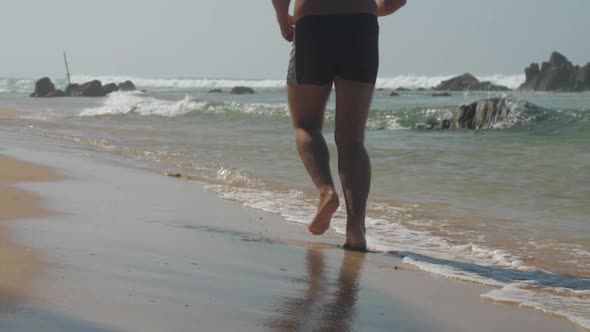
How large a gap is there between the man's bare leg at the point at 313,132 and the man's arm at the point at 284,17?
0.30m

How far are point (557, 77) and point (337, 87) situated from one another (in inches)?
1969

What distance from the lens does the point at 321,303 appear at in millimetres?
2422

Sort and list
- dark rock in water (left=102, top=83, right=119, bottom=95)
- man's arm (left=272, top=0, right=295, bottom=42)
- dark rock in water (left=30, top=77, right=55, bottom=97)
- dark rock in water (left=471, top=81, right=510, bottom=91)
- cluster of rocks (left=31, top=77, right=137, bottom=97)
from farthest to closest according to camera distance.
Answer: dark rock in water (left=471, top=81, right=510, bottom=91) → dark rock in water (left=102, top=83, right=119, bottom=95) → cluster of rocks (left=31, top=77, right=137, bottom=97) → dark rock in water (left=30, top=77, right=55, bottom=97) → man's arm (left=272, top=0, right=295, bottom=42)

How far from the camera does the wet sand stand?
207 centimetres

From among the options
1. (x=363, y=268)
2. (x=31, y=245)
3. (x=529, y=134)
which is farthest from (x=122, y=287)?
(x=529, y=134)

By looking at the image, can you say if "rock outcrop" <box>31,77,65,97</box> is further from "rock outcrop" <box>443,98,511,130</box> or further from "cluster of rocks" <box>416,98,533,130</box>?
"rock outcrop" <box>443,98,511,130</box>

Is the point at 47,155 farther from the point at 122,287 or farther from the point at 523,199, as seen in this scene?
the point at 122,287

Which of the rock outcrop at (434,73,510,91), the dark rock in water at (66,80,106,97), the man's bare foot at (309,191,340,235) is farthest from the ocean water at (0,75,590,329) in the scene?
the rock outcrop at (434,73,510,91)

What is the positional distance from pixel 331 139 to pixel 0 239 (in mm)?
9015

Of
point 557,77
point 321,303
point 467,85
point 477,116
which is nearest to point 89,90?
point 467,85

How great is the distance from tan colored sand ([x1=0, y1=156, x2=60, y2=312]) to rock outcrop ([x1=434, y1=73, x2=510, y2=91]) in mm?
49590

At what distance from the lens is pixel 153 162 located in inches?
312

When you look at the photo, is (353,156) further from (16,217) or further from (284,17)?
(16,217)

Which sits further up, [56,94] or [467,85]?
[56,94]
